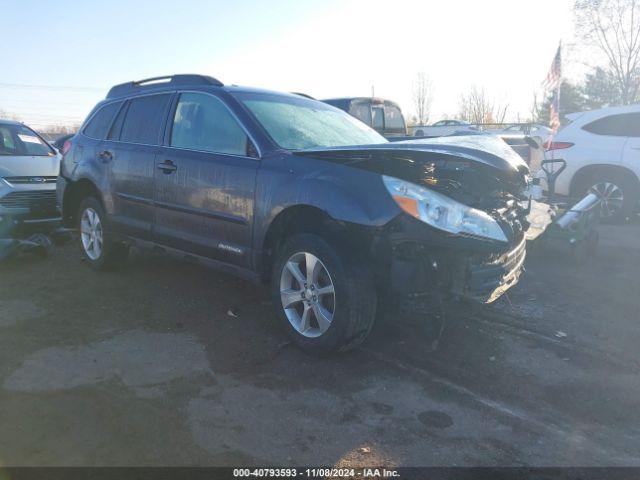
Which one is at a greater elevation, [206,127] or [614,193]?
[206,127]

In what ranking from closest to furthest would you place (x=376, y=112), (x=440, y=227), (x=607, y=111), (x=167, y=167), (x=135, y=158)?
1. (x=440, y=227)
2. (x=167, y=167)
3. (x=135, y=158)
4. (x=607, y=111)
5. (x=376, y=112)

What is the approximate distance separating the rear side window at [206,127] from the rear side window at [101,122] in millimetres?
1276

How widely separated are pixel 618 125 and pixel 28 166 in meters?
8.77

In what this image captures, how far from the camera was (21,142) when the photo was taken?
7.71m

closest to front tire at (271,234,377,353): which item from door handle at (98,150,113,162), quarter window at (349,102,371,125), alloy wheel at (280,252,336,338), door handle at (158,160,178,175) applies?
alloy wheel at (280,252,336,338)

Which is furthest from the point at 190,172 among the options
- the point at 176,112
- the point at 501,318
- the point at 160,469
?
the point at 501,318

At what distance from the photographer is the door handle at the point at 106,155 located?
212 inches

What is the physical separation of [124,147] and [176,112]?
78 centimetres

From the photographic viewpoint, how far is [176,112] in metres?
4.80

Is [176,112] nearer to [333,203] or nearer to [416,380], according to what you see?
[333,203]

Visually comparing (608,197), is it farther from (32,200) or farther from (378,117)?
(32,200)

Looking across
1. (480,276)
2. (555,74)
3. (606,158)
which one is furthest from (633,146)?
(480,276)

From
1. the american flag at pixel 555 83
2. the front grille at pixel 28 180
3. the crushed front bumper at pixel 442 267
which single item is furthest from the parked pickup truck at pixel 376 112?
the crushed front bumper at pixel 442 267

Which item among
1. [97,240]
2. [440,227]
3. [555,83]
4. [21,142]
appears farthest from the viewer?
[555,83]
